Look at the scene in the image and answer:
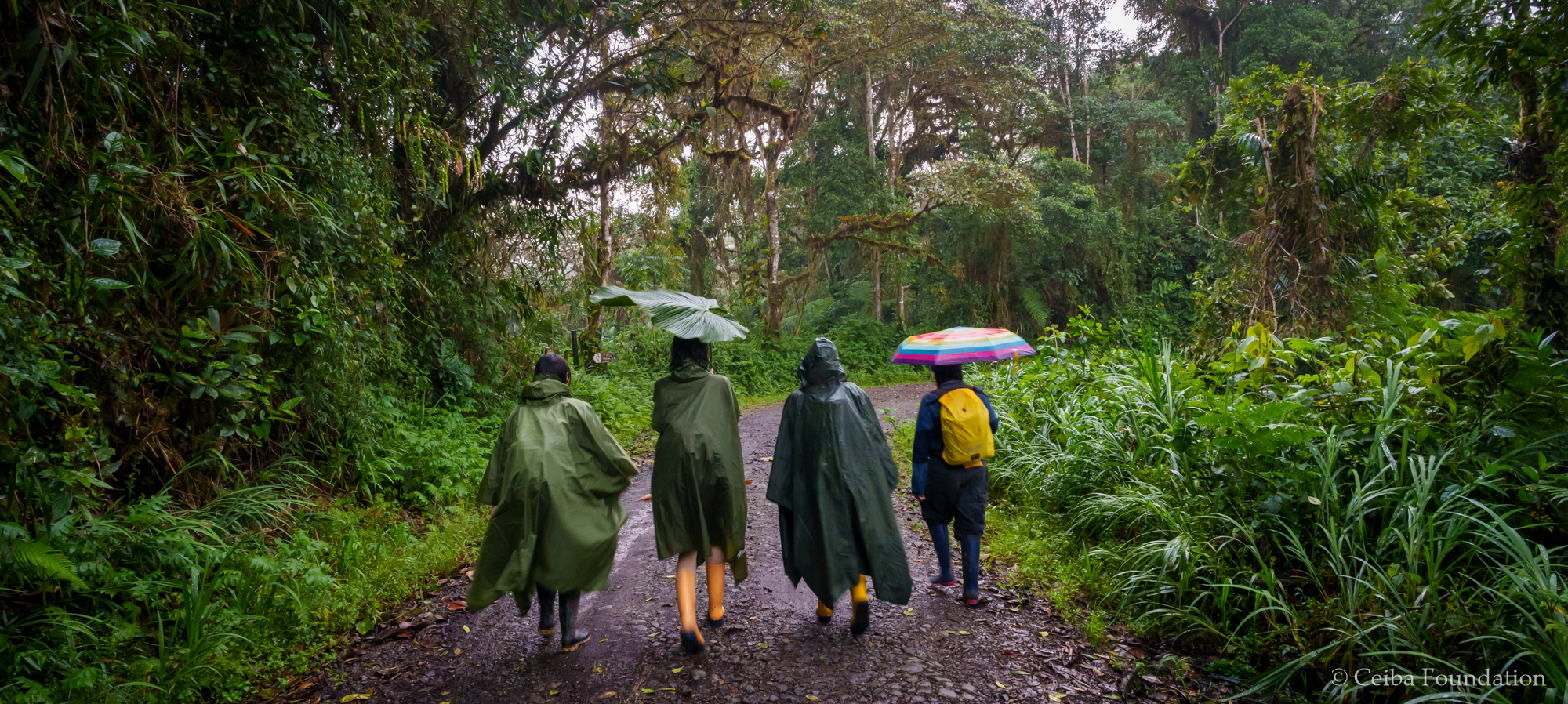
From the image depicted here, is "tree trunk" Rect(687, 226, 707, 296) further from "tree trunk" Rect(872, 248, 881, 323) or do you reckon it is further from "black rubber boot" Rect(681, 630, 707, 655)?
"black rubber boot" Rect(681, 630, 707, 655)

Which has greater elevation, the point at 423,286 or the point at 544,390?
the point at 423,286

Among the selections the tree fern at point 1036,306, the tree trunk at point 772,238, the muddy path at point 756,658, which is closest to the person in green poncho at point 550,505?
the muddy path at point 756,658

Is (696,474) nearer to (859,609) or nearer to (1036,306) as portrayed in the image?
(859,609)

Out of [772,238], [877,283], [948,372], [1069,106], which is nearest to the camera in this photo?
[948,372]

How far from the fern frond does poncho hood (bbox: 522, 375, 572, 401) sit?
2071 millimetres

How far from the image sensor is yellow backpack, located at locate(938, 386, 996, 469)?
4449 mm

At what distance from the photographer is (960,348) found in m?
4.65

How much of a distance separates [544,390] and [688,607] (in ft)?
4.71

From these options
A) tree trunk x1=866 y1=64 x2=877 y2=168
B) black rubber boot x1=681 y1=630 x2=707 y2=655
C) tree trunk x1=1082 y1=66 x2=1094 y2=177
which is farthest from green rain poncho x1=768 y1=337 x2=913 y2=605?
tree trunk x1=1082 y1=66 x2=1094 y2=177

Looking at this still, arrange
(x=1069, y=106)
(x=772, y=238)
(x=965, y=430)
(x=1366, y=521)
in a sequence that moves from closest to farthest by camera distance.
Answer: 1. (x=1366, y=521)
2. (x=965, y=430)
3. (x=772, y=238)
4. (x=1069, y=106)

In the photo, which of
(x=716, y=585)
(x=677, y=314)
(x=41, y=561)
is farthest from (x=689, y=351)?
(x=41, y=561)

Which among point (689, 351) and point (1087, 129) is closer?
point (689, 351)

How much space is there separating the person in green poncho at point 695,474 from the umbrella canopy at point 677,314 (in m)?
0.12

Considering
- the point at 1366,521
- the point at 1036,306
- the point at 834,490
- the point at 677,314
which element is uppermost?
the point at 1036,306
